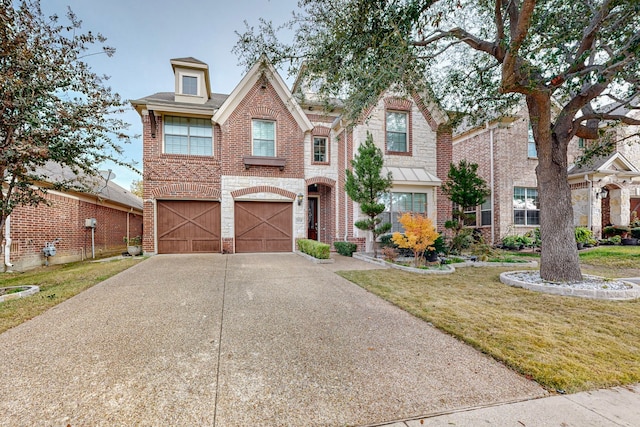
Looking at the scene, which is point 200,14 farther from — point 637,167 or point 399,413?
point 637,167

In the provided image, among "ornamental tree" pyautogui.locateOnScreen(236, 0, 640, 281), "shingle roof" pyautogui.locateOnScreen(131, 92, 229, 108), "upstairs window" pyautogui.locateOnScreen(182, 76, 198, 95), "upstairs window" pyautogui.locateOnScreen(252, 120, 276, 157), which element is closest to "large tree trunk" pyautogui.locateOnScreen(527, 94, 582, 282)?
"ornamental tree" pyautogui.locateOnScreen(236, 0, 640, 281)

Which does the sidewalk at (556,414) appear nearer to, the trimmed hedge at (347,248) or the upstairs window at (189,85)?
the trimmed hedge at (347,248)

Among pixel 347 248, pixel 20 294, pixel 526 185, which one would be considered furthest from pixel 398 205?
pixel 20 294

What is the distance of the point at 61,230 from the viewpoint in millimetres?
11594

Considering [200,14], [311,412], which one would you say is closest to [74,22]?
[200,14]

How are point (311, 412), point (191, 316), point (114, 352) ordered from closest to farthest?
point (311, 412) < point (114, 352) < point (191, 316)

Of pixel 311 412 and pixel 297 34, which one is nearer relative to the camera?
pixel 311 412

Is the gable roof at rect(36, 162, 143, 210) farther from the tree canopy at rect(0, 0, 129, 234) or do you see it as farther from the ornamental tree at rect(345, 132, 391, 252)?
the ornamental tree at rect(345, 132, 391, 252)

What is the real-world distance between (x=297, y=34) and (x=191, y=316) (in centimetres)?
612

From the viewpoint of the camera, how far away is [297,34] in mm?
6422

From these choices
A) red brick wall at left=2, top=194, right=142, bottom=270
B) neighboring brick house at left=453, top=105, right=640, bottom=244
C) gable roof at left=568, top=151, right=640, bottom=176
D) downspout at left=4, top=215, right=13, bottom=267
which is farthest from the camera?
neighboring brick house at left=453, top=105, right=640, bottom=244

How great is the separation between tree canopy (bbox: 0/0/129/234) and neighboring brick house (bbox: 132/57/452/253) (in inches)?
211

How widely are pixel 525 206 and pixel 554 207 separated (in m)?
9.28

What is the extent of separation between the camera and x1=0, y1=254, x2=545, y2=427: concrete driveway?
2.22m
